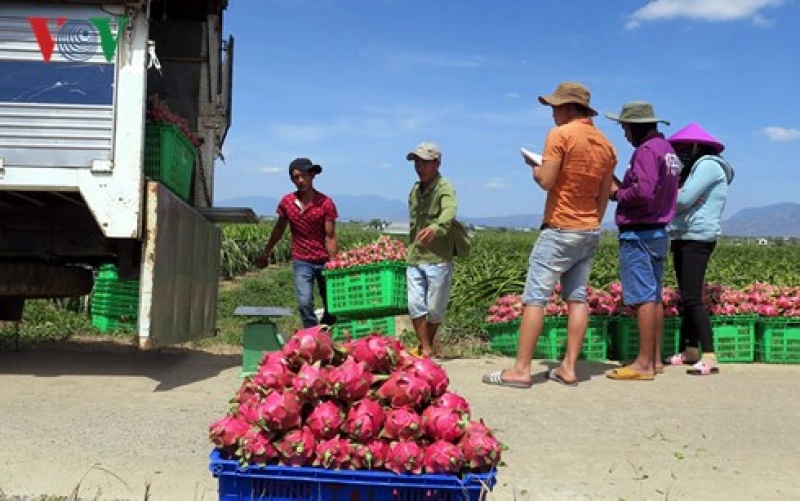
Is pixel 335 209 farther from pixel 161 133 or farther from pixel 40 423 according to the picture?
pixel 40 423

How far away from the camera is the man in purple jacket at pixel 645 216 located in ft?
20.7

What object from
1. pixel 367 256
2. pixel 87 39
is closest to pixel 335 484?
pixel 87 39

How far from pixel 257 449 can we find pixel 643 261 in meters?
4.49

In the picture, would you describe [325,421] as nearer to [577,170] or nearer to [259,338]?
[577,170]

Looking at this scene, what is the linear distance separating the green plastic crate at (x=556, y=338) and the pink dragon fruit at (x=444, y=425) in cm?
481

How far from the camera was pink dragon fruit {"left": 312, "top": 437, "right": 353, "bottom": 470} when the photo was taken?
2.77m

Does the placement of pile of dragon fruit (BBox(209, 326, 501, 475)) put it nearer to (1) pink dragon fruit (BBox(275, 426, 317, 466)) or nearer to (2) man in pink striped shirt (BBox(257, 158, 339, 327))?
(1) pink dragon fruit (BBox(275, 426, 317, 466))

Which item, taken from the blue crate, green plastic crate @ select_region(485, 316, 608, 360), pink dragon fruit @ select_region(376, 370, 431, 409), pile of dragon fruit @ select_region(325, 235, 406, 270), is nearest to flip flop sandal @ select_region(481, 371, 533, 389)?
green plastic crate @ select_region(485, 316, 608, 360)

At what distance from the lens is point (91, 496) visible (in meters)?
3.75

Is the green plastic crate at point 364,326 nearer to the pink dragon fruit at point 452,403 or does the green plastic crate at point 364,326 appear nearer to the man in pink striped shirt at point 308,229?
the man in pink striped shirt at point 308,229

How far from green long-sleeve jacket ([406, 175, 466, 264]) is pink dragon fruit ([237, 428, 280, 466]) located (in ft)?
14.3

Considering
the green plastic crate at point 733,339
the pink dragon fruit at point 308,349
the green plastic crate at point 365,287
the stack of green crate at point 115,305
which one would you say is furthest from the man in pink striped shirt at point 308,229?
the pink dragon fruit at point 308,349

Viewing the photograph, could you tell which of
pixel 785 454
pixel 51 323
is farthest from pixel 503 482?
pixel 51 323

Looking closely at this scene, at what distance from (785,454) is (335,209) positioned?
4.60 meters
